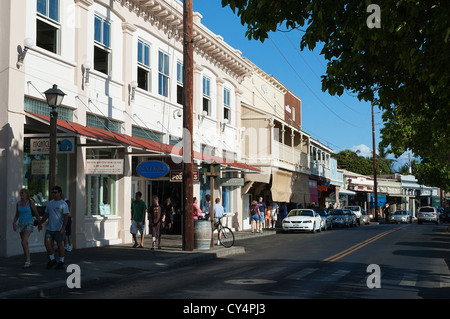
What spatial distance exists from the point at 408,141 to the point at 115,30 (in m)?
17.9

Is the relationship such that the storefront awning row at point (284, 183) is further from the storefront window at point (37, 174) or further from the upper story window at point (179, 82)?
the storefront window at point (37, 174)

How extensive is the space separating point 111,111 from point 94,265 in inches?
308

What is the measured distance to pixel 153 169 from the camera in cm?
1842

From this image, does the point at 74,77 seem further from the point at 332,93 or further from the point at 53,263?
the point at 332,93

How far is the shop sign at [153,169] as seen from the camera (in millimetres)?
18222

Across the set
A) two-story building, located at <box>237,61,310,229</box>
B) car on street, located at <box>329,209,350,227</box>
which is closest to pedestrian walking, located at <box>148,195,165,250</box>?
two-story building, located at <box>237,61,310,229</box>

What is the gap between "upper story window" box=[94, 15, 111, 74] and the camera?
19.3 metres

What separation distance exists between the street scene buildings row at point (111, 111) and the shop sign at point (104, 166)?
31 mm

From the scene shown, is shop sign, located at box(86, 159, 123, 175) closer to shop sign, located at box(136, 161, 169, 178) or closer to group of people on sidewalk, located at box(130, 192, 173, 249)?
group of people on sidewalk, located at box(130, 192, 173, 249)

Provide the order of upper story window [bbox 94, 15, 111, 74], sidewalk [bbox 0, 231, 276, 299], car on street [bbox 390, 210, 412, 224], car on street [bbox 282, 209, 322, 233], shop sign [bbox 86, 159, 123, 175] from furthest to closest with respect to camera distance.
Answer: car on street [bbox 390, 210, 412, 224], car on street [bbox 282, 209, 322, 233], upper story window [bbox 94, 15, 111, 74], shop sign [bbox 86, 159, 123, 175], sidewalk [bbox 0, 231, 276, 299]

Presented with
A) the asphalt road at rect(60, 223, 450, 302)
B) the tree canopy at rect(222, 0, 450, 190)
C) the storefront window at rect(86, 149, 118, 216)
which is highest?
the tree canopy at rect(222, 0, 450, 190)

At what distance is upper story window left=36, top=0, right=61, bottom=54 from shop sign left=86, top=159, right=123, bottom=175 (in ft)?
11.8

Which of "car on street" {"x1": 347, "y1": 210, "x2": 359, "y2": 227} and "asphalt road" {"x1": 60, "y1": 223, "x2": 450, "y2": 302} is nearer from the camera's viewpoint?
"asphalt road" {"x1": 60, "y1": 223, "x2": 450, "y2": 302}

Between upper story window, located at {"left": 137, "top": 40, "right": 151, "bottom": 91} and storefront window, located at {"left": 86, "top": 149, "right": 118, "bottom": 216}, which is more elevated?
upper story window, located at {"left": 137, "top": 40, "right": 151, "bottom": 91}
